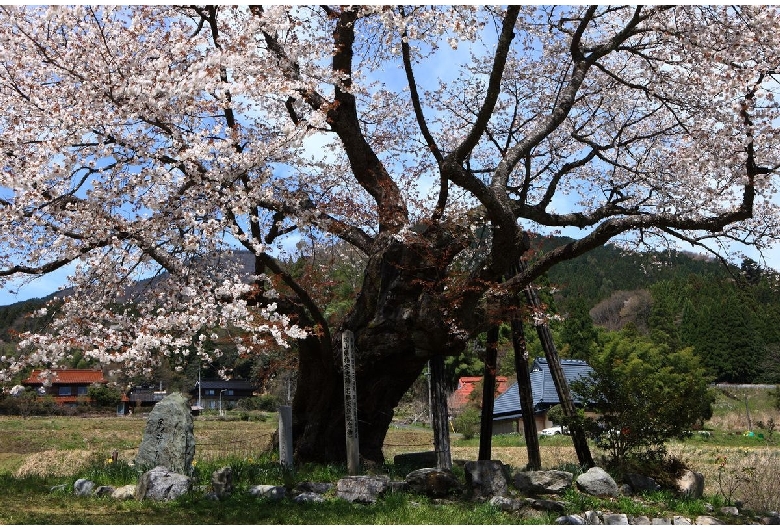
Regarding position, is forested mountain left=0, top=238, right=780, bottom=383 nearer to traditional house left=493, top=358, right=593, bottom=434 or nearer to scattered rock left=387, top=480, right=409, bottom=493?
traditional house left=493, top=358, right=593, bottom=434

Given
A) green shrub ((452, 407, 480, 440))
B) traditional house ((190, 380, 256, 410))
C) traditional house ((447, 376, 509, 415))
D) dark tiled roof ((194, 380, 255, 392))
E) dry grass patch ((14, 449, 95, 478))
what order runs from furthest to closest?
dark tiled roof ((194, 380, 255, 392)) → traditional house ((190, 380, 256, 410)) → traditional house ((447, 376, 509, 415)) → green shrub ((452, 407, 480, 440)) → dry grass patch ((14, 449, 95, 478))

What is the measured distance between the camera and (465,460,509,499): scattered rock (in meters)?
7.94

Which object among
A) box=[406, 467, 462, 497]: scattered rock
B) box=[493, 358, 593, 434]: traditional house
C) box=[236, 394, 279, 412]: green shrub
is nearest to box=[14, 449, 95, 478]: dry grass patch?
box=[406, 467, 462, 497]: scattered rock

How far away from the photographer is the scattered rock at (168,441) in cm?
873

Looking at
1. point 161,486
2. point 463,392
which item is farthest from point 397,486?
point 463,392

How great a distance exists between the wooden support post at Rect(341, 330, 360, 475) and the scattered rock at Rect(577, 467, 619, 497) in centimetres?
297

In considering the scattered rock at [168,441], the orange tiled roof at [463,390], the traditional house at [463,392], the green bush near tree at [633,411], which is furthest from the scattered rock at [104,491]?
the orange tiled roof at [463,390]

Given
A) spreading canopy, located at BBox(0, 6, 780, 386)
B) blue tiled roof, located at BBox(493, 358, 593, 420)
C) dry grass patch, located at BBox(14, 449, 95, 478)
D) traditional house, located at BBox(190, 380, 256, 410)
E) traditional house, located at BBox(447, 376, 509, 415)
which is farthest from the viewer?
traditional house, located at BBox(190, 380, 256, 410)

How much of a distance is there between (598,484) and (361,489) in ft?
10.6

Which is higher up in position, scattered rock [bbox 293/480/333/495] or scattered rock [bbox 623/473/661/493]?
scattered rock [bbox 293/480/333/495]

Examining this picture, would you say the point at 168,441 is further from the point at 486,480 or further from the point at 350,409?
the point at 486,480

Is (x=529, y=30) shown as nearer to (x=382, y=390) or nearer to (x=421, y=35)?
(x=421, y=35)

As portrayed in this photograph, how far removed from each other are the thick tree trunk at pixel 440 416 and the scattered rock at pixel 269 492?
278cm

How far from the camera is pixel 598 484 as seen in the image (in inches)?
332
